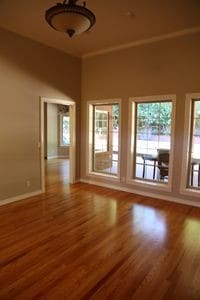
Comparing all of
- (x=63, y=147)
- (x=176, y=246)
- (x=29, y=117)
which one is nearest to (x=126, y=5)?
(x=29, y=117)

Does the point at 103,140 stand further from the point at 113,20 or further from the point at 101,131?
the point at 113,20

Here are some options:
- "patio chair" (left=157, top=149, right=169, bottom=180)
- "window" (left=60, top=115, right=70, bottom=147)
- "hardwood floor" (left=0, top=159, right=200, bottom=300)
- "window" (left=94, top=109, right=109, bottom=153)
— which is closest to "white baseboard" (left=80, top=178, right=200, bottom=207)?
"hardwood floor" (left=0, top=159, right=200, bottom=300)

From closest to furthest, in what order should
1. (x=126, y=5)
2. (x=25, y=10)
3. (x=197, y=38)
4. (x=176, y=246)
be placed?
1. (x=176, y=246)
2. (x=126, y=5)
3. (x=25, y=10)
4. (x=197, y=38)

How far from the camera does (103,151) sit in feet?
20.2

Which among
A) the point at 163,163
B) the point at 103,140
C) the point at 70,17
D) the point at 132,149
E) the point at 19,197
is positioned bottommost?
the point at 19,197

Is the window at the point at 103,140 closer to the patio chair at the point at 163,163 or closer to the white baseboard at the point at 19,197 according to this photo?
the patio chair at the point at 163,163

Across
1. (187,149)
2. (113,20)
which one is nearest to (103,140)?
(187,149)

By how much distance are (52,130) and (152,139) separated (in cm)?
655

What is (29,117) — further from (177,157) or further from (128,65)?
(177,157)

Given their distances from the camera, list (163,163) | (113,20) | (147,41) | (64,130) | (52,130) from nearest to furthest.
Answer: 1. (113,20)
2. (147,41)
3. (163,163)
4. (52,130)
5. (64,130)

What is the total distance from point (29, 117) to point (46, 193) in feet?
5.90

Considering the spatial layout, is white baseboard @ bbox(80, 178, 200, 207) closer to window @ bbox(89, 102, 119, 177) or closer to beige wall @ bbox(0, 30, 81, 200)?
window @ bbox(89, 102, 119, 177)

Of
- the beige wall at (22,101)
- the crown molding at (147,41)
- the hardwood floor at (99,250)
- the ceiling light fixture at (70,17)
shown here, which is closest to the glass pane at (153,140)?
the hardwood floor at (99,250)

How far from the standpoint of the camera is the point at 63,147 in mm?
10953
